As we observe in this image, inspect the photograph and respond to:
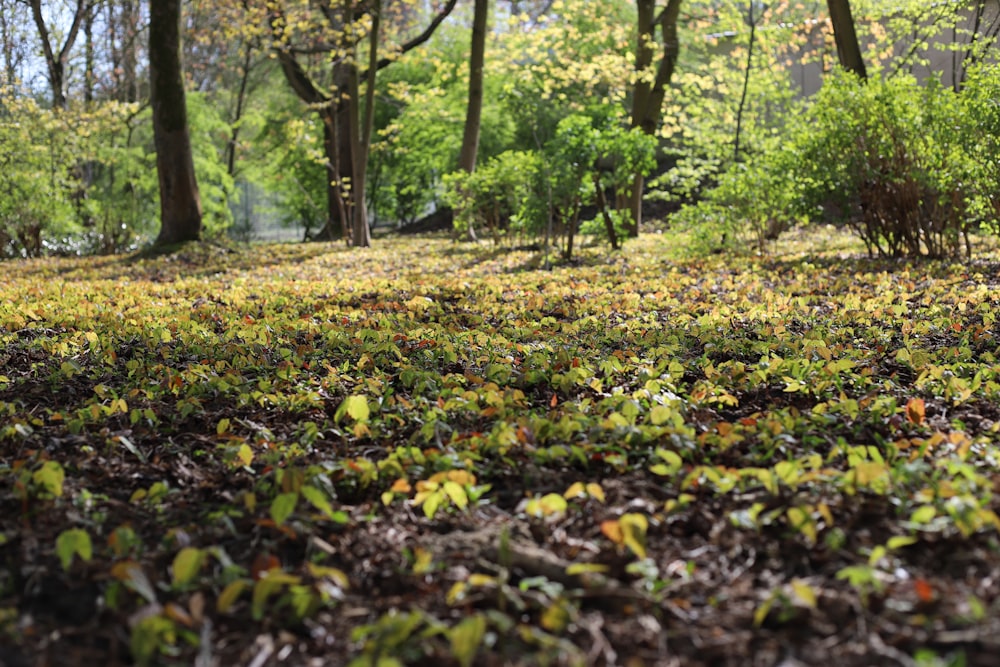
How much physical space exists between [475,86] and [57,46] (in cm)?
994

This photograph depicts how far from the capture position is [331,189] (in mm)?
20094

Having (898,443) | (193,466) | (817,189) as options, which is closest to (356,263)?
(817,189)

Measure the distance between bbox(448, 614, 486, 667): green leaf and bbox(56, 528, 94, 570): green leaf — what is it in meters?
0.90

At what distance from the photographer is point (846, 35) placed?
9492mm

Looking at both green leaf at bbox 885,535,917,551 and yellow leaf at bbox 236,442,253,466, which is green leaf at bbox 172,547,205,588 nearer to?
yellow leaf at bbox 236,442,253,466

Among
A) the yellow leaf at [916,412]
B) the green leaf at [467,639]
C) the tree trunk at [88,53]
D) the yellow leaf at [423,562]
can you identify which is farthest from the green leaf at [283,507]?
the tree trunk at [88,53]

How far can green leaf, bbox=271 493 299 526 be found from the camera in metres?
1.86

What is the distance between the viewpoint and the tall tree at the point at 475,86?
13594 mm

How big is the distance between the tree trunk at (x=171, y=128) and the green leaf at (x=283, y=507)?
1017 cm

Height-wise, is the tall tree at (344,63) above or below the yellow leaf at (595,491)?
above

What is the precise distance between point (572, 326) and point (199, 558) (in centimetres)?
304

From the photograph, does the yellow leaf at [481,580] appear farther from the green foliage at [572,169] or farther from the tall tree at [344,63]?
the tall tree at [344,63]

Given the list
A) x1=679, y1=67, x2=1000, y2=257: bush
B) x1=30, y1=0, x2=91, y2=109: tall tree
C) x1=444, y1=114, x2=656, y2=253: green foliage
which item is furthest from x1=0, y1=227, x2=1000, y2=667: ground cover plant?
x1=30, y1=0, x2=91, y2=109: tall tree

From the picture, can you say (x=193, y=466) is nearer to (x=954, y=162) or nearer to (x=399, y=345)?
(x=399, y=345)
